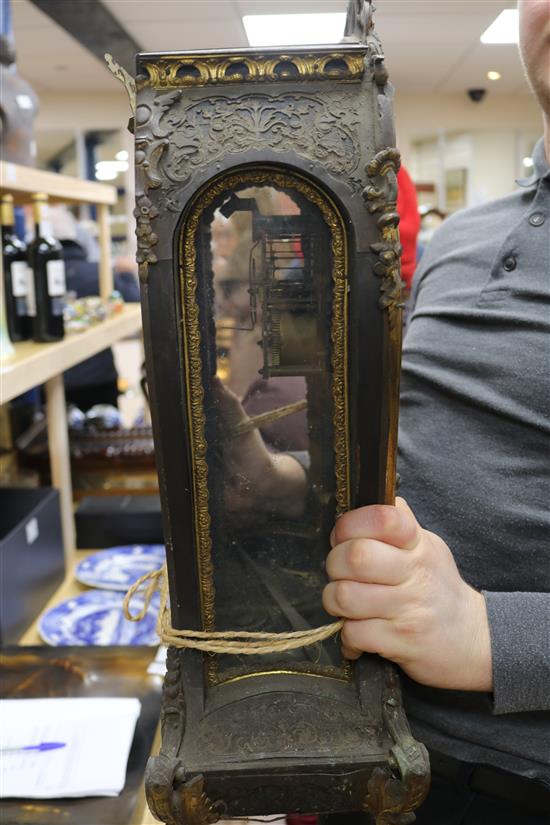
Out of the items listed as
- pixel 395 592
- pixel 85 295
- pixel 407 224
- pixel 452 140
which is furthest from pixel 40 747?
pixel 452 140

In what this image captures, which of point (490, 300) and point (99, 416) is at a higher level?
point (490, 300)

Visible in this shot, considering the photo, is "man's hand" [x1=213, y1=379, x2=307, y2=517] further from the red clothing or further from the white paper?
the red clothing

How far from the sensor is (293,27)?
738 millimetres

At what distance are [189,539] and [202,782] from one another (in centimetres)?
19

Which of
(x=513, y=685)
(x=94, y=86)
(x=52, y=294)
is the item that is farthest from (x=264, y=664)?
(x=94, y=86)

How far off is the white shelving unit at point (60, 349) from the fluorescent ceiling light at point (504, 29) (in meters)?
0.75

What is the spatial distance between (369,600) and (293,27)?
559 mm

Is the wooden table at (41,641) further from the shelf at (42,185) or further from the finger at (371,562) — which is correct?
the shelf at (42,185)

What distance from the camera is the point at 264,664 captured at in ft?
2.16

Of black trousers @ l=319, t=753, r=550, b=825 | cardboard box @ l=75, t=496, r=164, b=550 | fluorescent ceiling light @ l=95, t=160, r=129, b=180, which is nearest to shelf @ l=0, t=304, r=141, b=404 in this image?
cardboard box @ l=75, t=496, r=164, b=550

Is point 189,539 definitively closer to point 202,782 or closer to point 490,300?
point 202,782

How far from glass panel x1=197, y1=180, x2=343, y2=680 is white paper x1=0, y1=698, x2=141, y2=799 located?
1.24 ft

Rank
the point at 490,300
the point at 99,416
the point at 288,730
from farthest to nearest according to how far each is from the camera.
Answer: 1. the point at 99,416
2. the point at 490,300
3. the point at 288,730

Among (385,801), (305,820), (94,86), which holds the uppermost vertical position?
(94,86)
